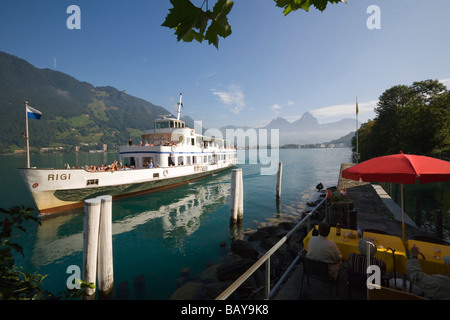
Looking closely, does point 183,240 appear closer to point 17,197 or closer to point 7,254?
point 7,254

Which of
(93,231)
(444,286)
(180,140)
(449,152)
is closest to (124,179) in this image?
(180,140)

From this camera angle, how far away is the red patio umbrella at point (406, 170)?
433 centimetres

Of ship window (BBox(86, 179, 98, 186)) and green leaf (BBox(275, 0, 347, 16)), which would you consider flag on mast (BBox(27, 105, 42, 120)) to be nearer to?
ship window (BBox(86, 179, 98, 186))

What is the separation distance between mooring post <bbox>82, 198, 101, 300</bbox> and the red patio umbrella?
8.25 m

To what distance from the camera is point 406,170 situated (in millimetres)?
4430

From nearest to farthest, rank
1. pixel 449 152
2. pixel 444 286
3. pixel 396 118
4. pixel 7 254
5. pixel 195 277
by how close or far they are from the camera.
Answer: pixel 7 254 → pixel 444 286 → pixel 195 277 → pixel 449 152 → pixel 396 118

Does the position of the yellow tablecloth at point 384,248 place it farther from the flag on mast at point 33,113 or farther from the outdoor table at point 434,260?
the flag on mast at point 33,113

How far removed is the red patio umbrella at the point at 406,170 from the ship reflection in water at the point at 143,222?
9741 mm

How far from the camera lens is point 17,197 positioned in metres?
22.4

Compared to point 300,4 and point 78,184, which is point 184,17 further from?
point 78,184

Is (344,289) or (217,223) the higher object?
(344,289)

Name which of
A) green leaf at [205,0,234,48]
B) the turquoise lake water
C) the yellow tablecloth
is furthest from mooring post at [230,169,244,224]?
green leaf at [205,0,234,48]

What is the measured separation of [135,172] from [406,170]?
19377 millimetres

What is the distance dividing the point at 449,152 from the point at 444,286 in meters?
46.6
